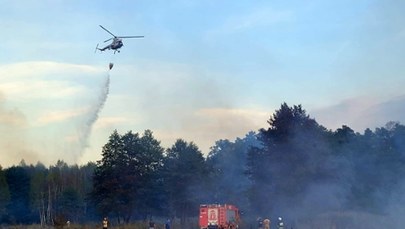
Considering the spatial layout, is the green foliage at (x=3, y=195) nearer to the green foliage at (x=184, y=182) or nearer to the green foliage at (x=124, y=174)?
the green foliage at (x=124, y=174)

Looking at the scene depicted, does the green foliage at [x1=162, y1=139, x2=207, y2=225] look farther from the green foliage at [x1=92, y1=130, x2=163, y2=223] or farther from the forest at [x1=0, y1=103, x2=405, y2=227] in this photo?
the green foliage at [x1=92, y1=130, x2=163, y2=223]

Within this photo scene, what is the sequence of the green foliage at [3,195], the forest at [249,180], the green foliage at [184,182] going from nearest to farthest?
the forest at [249,180], the green foliage at [184,182], the green foliage at [3,195]

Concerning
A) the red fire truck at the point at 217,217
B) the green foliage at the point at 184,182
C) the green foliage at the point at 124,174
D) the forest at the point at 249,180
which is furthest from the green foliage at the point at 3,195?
the red fire truck at the point at 217,217

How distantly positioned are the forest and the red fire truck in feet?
38.3

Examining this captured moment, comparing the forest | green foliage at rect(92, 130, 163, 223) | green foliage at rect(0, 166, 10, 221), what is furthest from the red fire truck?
green foliage at rect(0, 166, 10, 221)

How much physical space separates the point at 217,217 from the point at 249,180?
3846 centimetres

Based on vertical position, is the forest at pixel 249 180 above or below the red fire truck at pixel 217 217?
above

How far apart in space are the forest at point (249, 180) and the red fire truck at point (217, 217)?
11.7 meters

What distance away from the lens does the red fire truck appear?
57156mm

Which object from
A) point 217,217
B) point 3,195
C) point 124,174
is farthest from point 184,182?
point 3,195

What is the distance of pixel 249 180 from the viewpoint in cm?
9544

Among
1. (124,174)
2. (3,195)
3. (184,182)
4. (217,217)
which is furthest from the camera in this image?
(3,195)

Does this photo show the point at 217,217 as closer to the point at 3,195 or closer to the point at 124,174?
the point at 124,174

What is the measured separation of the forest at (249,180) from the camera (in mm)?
68500
